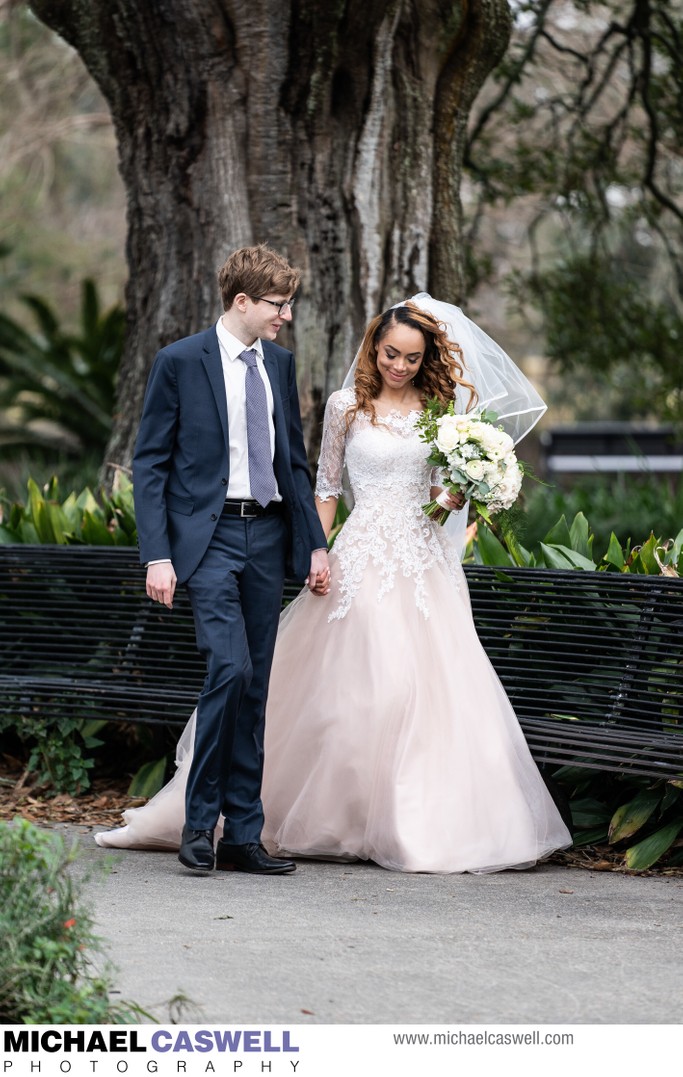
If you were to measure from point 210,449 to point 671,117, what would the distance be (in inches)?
320

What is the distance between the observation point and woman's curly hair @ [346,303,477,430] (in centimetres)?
564

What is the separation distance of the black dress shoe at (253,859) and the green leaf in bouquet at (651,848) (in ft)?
4.27

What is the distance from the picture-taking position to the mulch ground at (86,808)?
218 inches

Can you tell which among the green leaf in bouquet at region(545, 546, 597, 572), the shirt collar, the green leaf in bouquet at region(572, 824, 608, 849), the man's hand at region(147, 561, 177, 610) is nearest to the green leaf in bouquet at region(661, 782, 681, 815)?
the green leaf in bouquet at region(572, 824, 608, 849)

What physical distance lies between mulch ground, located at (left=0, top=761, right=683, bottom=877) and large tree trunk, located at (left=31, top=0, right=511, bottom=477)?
2.32 m

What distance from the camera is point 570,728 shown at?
5.47m

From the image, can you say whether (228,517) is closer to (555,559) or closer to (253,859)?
(253,859)

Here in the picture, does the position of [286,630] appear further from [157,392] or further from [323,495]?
[157,392]

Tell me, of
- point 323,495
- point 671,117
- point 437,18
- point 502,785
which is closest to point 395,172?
point 437,18

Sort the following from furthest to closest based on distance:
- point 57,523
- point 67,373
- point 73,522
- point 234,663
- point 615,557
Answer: point 67,373 < point 73,522 < point 57,523 < point 615,557 < point 234,663

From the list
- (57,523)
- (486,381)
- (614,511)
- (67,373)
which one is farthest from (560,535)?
(67,373)

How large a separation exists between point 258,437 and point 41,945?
2.40m

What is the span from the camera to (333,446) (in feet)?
18.9

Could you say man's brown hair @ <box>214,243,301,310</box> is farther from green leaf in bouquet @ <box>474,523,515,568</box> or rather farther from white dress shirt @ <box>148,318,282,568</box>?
green leaf in bouquet @ <box>474,523,515,568</box>
